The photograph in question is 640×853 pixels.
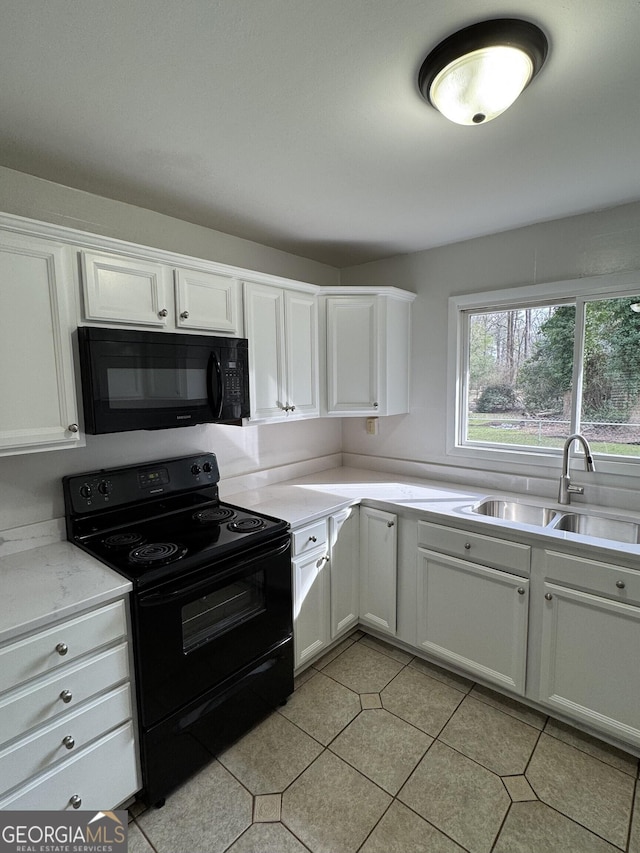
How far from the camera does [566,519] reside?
2189mm

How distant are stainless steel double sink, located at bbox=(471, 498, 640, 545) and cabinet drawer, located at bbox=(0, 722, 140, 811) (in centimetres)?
182

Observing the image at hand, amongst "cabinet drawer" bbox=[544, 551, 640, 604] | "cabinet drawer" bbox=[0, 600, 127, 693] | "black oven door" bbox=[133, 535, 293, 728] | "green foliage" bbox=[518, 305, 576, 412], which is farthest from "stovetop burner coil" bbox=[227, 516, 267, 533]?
"green foliage" bbox=[518, 305, 576, 412]

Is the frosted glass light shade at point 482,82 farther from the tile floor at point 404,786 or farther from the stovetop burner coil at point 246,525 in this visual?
the tile floor at point 404,786

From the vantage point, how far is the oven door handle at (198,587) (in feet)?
4.89

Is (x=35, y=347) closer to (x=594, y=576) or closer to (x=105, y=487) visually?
(x=105, y=487)

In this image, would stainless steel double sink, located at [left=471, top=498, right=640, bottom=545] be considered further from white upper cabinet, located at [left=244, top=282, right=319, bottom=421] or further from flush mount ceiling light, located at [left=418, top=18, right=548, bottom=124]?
flush mount ceiling light, located at [left=418, top=18, right=548, bottom=124]

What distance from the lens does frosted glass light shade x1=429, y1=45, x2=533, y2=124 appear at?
3.48ft

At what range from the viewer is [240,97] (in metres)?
1.25

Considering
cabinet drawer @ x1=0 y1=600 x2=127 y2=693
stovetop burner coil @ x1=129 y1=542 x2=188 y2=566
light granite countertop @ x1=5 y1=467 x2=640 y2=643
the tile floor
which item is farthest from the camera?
stovetop burner coil @ x1=129 y1=542 x2=188 y2=566

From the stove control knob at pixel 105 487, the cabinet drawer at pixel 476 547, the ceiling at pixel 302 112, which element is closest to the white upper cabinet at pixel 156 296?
the ceiling at pixel 302 112

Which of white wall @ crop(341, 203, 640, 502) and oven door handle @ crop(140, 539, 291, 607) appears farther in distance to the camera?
white wall @ crop(341, 203, 640, 502)

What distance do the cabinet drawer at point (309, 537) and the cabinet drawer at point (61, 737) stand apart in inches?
35.2

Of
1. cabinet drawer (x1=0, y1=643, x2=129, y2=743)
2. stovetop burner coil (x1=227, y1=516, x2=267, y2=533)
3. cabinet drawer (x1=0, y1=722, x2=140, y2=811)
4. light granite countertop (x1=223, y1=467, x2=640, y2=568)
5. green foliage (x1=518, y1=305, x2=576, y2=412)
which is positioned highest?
green foliage (x1=518, y1=305, x2=576, y2=412)

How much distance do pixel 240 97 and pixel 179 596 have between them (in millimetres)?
1656
